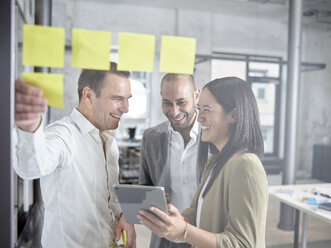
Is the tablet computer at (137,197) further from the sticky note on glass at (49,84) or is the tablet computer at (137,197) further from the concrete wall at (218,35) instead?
the sticky note on glass at (49,84)

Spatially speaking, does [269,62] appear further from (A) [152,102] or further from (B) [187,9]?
(A) [152,102]

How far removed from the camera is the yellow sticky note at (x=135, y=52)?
1.24 metres

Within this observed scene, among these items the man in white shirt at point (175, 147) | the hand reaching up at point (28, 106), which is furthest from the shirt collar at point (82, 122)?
the man in white shirt at point (175, 147)

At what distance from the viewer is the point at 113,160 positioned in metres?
1.28

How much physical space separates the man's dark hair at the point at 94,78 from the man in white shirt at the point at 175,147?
0.22m

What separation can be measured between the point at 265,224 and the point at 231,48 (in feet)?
2.83

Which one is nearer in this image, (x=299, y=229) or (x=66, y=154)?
(x=66, y=154)

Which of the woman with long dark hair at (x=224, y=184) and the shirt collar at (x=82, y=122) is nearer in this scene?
the shirt collar at (x=82, y=122)

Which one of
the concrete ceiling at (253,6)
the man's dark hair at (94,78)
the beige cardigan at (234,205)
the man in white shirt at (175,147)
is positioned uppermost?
the concrete ceiling at (253,6)

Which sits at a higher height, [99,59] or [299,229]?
[99,59]

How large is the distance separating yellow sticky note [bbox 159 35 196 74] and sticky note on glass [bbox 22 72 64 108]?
0.41 metres

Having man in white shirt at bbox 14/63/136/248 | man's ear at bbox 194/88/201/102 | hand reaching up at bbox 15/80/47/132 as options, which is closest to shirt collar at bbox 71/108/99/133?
man in white shirt at bbox 14/63/136/248

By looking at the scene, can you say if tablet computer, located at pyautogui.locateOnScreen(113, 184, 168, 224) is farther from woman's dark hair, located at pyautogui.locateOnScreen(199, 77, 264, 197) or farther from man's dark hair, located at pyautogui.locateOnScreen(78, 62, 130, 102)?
man's dark hair, located at pyautogui.locateOnScreen(78, 62, 130, 102)

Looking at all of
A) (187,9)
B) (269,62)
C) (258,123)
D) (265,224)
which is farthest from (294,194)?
(187,9)
